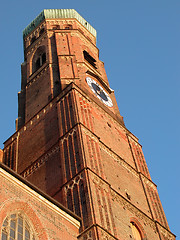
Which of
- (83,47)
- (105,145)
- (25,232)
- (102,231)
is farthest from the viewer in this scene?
(83,47)

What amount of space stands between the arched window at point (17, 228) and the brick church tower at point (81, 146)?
10.8ft

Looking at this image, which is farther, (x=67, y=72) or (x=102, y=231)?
(x=67, y=72)

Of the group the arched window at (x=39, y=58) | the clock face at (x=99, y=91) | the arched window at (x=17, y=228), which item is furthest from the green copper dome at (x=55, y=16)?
the arched window at (x=17, y=228)

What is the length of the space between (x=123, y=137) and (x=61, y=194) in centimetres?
848

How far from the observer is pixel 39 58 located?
3675 cm

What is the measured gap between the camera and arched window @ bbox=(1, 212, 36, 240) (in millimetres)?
16000

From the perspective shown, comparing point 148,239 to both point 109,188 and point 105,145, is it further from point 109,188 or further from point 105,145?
point 105,145

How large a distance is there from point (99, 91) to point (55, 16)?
432 inches

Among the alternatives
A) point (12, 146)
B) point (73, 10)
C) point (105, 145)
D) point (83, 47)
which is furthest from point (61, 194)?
point (73, 10)

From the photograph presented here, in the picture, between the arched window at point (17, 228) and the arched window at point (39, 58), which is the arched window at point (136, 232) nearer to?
the arched window at point (17, 228)

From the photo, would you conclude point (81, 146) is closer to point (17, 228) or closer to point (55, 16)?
point (17, 228)

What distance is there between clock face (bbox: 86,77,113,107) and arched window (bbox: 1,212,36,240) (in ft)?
50.6

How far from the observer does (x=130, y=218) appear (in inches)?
939

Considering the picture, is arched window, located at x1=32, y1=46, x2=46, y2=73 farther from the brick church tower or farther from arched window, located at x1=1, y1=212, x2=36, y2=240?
arched window, located at x1=1, y1=212, x2=36, y2=240
